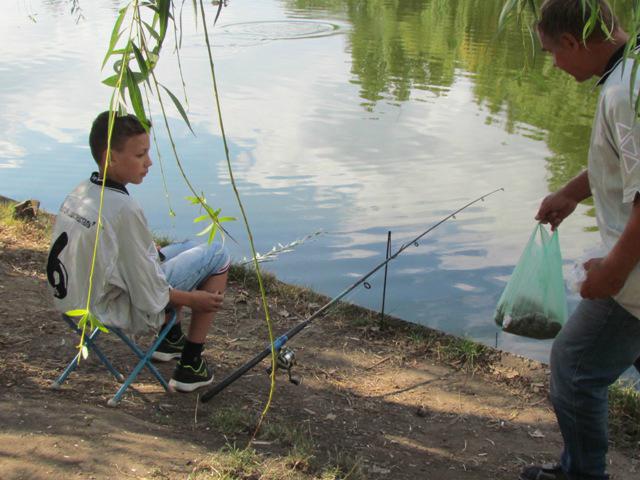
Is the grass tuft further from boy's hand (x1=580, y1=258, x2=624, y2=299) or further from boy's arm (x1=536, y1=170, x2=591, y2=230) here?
boy's hand (x1=580, y1=258, x2=624, y2=299)

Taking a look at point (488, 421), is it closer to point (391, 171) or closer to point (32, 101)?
point (391, 171)

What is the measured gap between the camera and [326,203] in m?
6.67

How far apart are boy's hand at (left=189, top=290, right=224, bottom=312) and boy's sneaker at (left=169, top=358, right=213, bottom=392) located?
0.33 m

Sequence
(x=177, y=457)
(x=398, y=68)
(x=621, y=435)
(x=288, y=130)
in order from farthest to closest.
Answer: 1. (x=398, y=68)
2. (x=288, y=130)
3. (x=621, y=435)
4. (x=177, y=457)

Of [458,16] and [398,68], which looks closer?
[398,68]

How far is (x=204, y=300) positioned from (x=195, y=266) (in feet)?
0.67

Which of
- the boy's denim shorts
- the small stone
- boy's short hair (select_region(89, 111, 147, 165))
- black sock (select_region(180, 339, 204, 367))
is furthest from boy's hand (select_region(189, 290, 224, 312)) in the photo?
the small stone

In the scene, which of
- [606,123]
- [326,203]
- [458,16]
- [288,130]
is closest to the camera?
[606,123]

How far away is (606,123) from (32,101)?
9167 millimetres

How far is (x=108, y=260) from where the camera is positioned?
8.66ft

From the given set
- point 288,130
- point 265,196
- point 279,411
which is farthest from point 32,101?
point 279,411

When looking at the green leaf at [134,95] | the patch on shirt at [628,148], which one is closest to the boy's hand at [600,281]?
the patch on shirt at [628,148]

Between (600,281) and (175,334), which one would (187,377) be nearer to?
(175,334)

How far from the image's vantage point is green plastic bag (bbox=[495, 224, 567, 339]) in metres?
2.92
